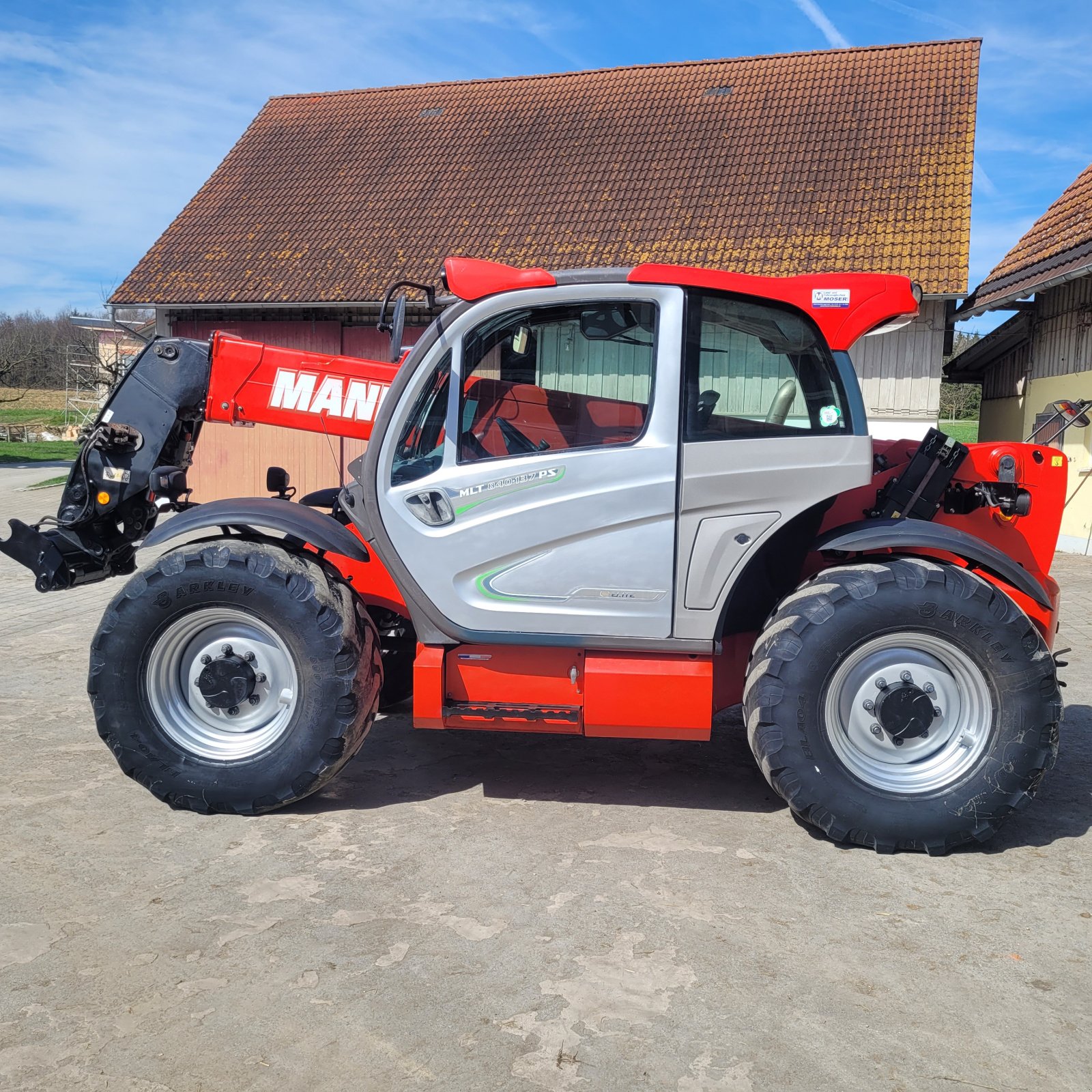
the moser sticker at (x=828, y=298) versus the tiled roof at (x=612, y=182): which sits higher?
the tiled roof at (x=612, y=182)

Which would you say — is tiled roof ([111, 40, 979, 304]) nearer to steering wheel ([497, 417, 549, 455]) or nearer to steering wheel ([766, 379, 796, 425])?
steering wheel ([766, 379, 796, 425])

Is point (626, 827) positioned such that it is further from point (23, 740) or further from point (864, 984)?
point (23, 740)

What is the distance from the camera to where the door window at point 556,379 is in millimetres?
4344

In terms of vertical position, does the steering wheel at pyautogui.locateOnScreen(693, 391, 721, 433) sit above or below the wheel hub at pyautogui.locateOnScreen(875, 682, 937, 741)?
above

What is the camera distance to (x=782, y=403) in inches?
173

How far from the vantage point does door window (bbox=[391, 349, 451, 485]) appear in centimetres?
446

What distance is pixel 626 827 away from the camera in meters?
4.49

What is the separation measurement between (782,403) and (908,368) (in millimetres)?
10364

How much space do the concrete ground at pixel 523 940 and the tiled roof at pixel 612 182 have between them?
415 inches

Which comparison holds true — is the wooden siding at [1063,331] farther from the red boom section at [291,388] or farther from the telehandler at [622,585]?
the red boom section at [291,388]

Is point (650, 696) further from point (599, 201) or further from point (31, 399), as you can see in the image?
point (31, 399)

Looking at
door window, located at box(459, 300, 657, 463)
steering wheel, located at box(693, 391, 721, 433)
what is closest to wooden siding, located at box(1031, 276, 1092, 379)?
steering wheel, located at box(693, 391, 721, 433)

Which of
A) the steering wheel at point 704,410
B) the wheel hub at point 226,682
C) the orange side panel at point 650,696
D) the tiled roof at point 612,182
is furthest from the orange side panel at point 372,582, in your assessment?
the tiled roof at point 612,182

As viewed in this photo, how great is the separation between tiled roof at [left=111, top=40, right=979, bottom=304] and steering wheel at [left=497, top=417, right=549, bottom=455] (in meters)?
10.2
